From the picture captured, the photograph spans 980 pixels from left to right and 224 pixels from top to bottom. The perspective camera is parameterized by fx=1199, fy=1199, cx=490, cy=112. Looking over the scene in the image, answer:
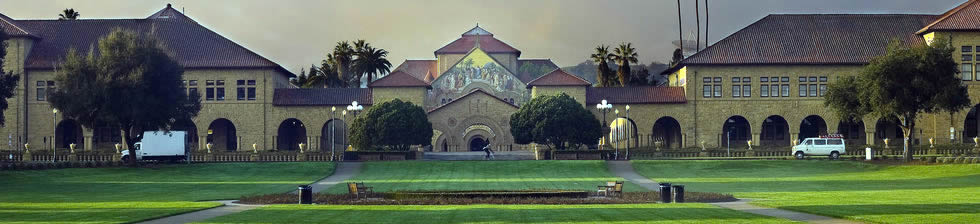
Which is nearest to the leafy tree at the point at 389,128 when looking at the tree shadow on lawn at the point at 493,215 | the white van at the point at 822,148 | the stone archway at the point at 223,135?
the stone archway at the point at 223,135

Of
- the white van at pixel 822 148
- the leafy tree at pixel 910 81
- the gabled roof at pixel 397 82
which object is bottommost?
the white van at pixel 822 148

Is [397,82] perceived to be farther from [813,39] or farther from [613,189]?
[613,189]

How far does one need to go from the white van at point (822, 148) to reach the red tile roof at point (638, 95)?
1810 cm

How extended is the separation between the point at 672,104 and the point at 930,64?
28.5 meters

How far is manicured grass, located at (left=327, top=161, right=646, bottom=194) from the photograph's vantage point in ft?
164

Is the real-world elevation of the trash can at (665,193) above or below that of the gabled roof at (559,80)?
below

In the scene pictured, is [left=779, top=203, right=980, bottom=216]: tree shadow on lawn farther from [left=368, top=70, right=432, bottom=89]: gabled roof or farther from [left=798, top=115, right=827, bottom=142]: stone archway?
[left=368, top=70, right=432, bottom=89]: gabled roof

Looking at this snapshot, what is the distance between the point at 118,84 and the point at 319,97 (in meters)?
26.5

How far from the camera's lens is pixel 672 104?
91.9m

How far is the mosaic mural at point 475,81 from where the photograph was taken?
116m

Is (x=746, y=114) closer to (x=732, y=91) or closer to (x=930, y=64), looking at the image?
(x=732, y=91)

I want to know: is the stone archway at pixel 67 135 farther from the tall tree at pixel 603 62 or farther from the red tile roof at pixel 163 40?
the tall tree at pixel 603 62

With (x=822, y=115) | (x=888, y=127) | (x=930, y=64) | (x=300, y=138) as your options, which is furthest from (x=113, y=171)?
(x=888, y=127)

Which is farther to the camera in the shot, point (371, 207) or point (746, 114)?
point (746, 114)
